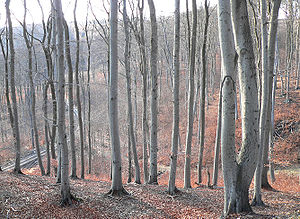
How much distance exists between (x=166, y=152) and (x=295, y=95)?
11.8 metres

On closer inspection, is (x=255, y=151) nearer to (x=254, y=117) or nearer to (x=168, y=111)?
(x=254, y=117)

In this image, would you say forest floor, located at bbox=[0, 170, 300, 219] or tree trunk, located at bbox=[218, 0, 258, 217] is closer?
tree trunk, located at bbox=[218, 0, 258, 217]

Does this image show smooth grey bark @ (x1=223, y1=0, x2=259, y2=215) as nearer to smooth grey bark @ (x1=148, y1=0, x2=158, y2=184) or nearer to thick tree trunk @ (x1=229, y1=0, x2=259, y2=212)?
thick tree trunk @ (x1=229, y1=0, x2=259, y2=212)

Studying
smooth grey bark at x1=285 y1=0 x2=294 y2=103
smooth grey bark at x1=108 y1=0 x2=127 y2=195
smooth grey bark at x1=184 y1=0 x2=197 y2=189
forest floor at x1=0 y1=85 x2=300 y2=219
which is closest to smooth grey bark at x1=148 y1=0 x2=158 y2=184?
smooth grey bark at x1=184 y1=0 x2=197 y2=189

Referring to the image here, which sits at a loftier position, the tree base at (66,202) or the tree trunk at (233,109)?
the tree trunk at (233,109)

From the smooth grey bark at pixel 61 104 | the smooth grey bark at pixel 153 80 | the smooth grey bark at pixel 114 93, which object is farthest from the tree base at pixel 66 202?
the smooth grey bark at pixel 153 80

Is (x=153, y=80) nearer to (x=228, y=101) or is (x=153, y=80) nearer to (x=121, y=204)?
(x=121, y=204)

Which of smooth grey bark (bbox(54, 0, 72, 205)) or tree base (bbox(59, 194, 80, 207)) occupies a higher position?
smooth grey bark (bbox(54, 0, 72, 205))

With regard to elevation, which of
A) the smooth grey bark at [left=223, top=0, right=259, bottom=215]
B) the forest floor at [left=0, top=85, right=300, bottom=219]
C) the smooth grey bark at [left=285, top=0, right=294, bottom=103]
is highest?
the smooth grey bark at [left=285, top=0, right=294, bottom=103]

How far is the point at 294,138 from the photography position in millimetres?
15688

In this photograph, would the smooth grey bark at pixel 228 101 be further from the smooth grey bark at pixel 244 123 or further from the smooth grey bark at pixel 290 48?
the smooth grey bark at pixel 290 48

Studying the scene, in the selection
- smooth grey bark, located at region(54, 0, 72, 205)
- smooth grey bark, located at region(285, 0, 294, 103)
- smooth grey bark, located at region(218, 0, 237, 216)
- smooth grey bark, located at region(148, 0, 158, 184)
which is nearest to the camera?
smooth grey bark, located at region(218, 0, 237, 216)

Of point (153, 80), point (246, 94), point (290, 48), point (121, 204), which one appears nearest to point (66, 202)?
point (121, 204)

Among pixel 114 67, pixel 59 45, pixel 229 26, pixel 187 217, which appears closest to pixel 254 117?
pixel 229 26
